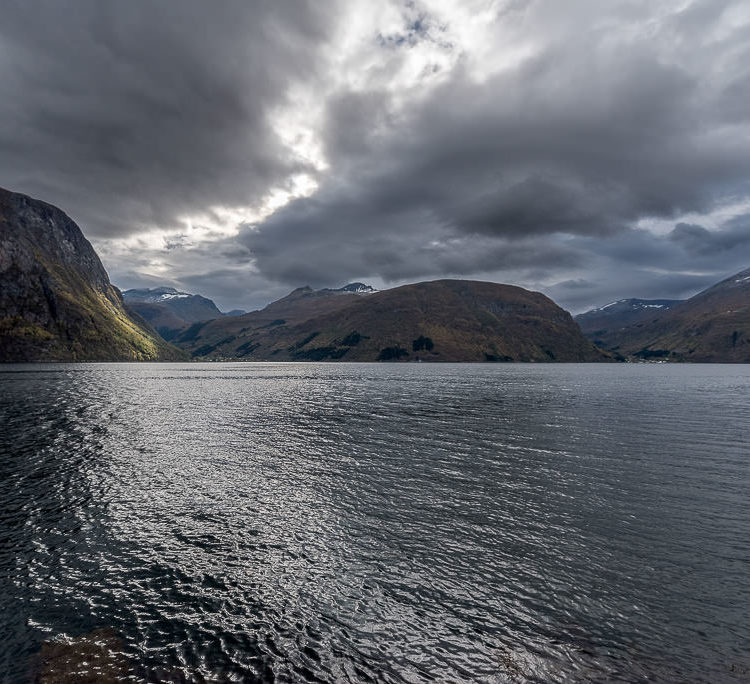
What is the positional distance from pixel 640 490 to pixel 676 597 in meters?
16.5

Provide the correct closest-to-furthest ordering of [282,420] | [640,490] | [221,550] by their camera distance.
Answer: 1. [221,550]
2. [640,490]
3. [282,420]

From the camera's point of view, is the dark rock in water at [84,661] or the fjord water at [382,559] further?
the fjord water at [382,559]

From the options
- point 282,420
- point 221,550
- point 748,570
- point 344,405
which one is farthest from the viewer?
point 344,405

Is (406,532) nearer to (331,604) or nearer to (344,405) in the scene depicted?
(331,604)

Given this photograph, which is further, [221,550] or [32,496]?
[32,496]

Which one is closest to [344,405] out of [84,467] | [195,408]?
[195,408]

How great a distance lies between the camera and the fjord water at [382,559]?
593 inches

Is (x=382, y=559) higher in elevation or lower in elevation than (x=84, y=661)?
lower

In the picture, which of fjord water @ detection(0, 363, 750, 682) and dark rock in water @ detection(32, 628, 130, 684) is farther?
fjord water @ detection(0, 363, 750, 682)

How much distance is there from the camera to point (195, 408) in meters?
84.0

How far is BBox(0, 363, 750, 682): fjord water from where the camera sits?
15.1 meters

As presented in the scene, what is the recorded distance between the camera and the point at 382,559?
22.0 m

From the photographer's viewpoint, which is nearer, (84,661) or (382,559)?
(84,661)

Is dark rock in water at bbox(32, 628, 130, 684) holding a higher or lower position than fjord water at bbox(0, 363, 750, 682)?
higher
